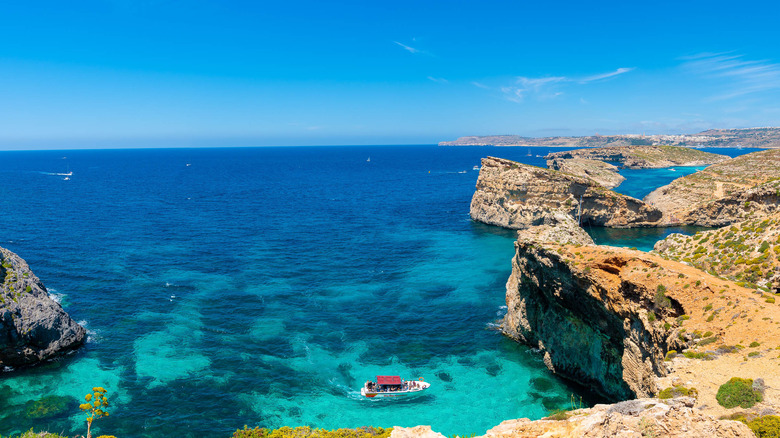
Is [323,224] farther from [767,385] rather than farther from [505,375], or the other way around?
[767,385]

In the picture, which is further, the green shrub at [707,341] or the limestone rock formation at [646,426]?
the green shrub at [707,341]

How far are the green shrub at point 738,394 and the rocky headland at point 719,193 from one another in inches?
2918

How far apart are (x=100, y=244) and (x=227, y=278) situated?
35.8 m

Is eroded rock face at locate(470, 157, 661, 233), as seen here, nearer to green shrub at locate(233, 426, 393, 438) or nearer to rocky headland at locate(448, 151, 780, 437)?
rocky headland at locate(448, 151, 780, 437)

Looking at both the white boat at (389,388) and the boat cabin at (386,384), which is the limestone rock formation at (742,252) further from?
the boat cabin at (386,384)

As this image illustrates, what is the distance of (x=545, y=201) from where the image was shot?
101m

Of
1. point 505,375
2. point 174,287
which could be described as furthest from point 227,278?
point 505,375

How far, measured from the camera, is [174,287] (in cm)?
6419

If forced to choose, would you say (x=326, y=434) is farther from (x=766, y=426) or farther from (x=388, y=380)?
(x=766, y=426)

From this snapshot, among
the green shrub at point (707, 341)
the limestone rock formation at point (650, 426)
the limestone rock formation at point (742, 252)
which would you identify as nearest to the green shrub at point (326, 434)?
the limestone rock formation at point (650, 426)

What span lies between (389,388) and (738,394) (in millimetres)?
26854

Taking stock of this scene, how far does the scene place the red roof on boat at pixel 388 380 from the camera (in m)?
40.0

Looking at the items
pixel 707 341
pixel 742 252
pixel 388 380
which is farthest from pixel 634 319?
pixel 388 380

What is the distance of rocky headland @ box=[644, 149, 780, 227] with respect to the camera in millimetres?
96500
